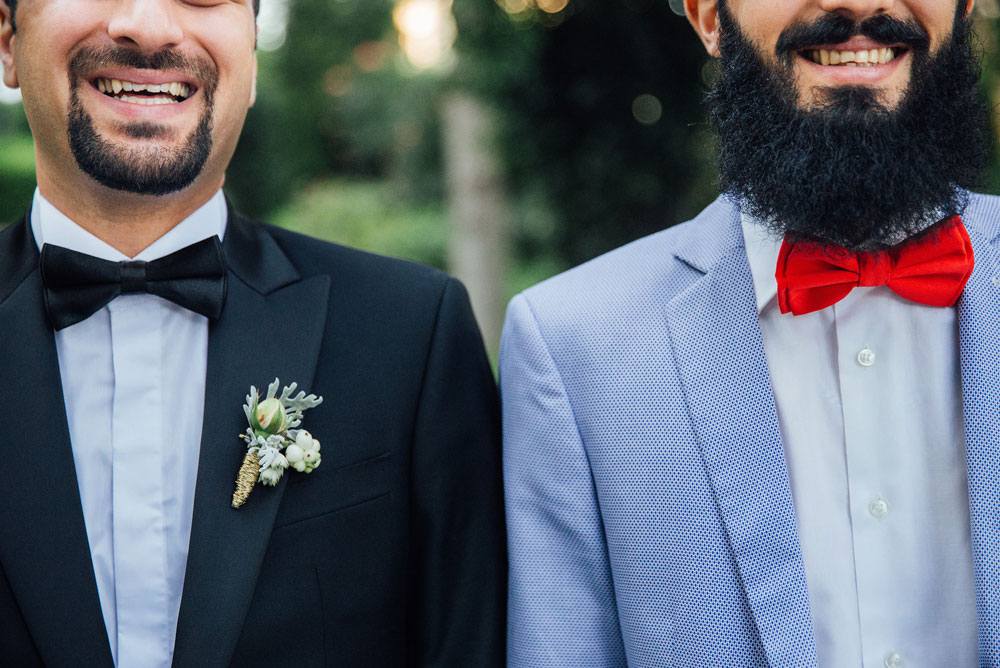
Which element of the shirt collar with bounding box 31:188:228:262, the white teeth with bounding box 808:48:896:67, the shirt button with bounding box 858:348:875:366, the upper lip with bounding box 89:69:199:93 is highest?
the white teeth with bounding box 808:48:896:67

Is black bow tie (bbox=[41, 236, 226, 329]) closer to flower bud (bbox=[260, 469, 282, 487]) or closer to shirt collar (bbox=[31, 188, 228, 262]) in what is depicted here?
shirt collar (bbox=[31, 188, 228, 262])

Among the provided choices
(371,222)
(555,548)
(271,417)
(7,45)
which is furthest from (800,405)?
(371,222)

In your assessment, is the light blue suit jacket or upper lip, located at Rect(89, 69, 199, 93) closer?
the light blue suit jacket

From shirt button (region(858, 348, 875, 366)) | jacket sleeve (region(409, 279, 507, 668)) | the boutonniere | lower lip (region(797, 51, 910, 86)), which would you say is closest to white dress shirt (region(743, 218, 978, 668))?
shirt button (region(858, 348, 875, 366))

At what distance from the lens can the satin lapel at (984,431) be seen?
5.60 ft

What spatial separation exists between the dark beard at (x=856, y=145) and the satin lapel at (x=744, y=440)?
196 mm

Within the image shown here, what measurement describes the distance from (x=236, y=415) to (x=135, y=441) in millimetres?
207

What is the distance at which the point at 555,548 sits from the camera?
2033mm

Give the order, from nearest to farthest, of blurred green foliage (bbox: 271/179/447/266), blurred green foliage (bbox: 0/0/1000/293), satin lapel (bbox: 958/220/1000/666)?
satin lapel (bbox: 958/220/1000/666)
blurred green foliage (bbox: 0/0/1000/293)
blurred green foliage (bbox: 271/179/447/266)

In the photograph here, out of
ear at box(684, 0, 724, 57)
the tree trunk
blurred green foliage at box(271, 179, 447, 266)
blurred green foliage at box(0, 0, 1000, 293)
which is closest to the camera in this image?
ear at box(684, 0, 724, 57)

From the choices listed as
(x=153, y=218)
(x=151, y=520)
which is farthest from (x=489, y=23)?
(x=151, y=520)

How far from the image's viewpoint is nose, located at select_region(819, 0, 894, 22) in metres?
1.84

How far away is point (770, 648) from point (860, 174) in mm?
966

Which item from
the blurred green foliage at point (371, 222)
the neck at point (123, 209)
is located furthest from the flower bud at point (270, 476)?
the blurred green foliage at point (371, 222)
